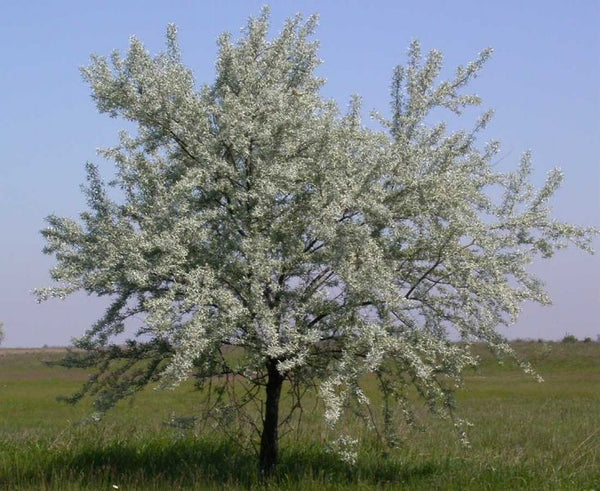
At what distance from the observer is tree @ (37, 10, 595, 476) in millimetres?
12828

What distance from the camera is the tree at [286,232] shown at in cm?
1283

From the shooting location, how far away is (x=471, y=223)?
13.7 meters

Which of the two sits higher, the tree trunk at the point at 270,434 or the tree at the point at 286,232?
the tree at the point at 286,232

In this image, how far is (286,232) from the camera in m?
13.5

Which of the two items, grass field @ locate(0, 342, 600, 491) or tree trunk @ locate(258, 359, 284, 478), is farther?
tree trunk @ locate(258, 359, 284, 478)

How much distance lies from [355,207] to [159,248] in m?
2.86

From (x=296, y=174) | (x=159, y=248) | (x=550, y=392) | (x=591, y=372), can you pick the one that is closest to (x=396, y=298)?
(x=296, y=174)

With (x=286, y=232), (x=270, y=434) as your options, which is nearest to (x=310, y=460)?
(x=270, y=434)

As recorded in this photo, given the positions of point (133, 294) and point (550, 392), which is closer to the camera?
point (133, 294)

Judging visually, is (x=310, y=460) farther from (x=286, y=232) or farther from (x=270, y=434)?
(x=286, y=232)

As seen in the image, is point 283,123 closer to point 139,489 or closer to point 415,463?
point 139,489

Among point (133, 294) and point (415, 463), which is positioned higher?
point (133, 294)

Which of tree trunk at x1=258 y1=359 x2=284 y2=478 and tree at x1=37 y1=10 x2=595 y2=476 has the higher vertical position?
tree at x1=37 y1=10 x2=595 y2=476

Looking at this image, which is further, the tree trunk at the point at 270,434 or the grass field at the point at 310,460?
the tree trunk at the point at 270,434
